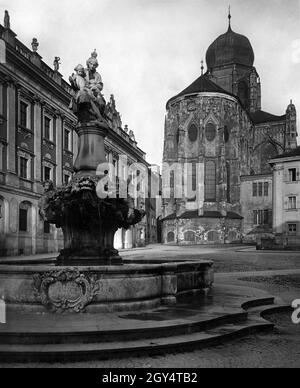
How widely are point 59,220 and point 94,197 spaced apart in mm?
1101

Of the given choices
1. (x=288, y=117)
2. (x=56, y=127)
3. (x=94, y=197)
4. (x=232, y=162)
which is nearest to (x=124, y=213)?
(x=94, y=197)

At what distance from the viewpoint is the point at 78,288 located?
7.66m

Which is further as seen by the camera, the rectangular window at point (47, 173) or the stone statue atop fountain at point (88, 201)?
the rectangular window at point (47, 173)

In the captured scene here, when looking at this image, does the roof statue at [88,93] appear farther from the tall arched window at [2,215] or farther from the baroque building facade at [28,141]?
the tall arched window at [2,215]

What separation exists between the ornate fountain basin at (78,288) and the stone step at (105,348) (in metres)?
1.54

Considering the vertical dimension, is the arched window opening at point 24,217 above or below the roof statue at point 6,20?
below

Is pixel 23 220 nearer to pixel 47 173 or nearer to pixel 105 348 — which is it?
pixel 47 173

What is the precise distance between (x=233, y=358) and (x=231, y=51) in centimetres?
7740

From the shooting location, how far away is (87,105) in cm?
1055

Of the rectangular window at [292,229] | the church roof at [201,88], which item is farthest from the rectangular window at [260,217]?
the church roof at [201,88]

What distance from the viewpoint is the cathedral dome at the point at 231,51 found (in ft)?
256

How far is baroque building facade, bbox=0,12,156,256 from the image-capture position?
95.1 feet

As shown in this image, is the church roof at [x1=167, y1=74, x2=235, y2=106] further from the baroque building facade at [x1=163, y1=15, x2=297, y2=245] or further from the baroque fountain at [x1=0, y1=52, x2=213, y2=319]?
the baroque fountain at [x1=0, y1=52, x2=213, y2=319]
